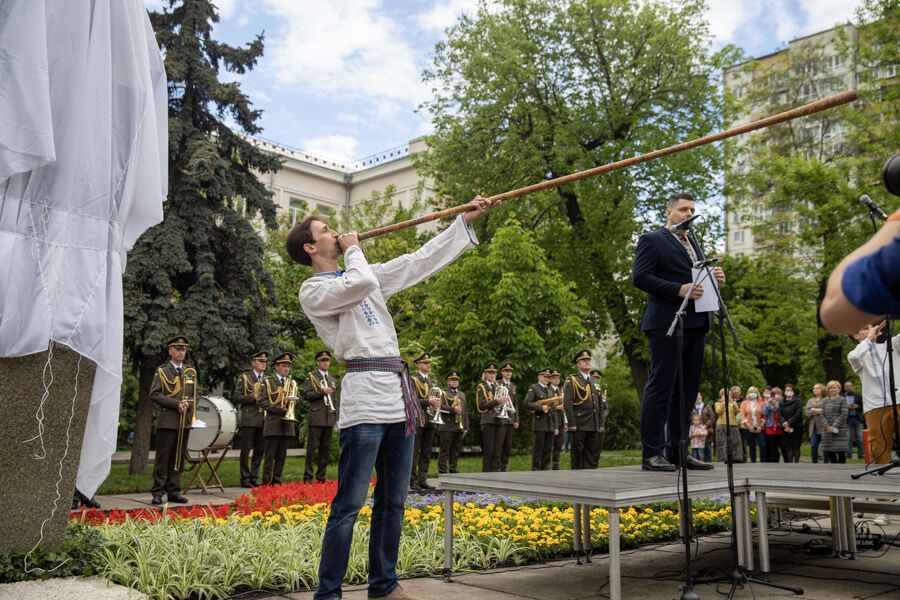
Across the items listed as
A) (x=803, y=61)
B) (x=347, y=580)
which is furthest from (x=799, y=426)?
(x=803, y=61)

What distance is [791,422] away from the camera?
66.4 ft

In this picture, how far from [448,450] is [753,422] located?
31.6ft

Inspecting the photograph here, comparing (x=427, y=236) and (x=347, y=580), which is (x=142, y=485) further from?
(x=427, y=236)

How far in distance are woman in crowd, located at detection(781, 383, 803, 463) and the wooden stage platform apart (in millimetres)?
15570

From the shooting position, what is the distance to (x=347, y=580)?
5.40 m

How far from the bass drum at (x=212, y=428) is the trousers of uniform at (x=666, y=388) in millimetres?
8474

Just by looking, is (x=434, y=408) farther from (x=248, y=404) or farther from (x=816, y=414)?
(x=816, y=414)

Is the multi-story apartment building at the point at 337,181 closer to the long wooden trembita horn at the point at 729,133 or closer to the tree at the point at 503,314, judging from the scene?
the tree at the point at 503,314

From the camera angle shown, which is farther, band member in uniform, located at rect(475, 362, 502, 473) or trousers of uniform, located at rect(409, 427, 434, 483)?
band member in uniform, located at rect(475, 362, 502, 473)

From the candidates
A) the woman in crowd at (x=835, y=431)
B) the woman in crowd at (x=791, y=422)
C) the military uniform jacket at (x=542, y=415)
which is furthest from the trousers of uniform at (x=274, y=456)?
the woman in crowd at (x=791, y=422)

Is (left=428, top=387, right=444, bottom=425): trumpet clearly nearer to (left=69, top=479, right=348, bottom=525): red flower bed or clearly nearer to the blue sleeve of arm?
(left=69, top=479, right=348, bottom=525): red flower bed

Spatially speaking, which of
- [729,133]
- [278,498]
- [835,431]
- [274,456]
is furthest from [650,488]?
[835,431]

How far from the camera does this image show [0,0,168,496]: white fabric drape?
4562 millimetres

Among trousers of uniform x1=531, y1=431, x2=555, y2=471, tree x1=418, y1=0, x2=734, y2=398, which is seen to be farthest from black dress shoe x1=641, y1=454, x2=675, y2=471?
tree x1=418, y1=0, x2=734, y2=398
